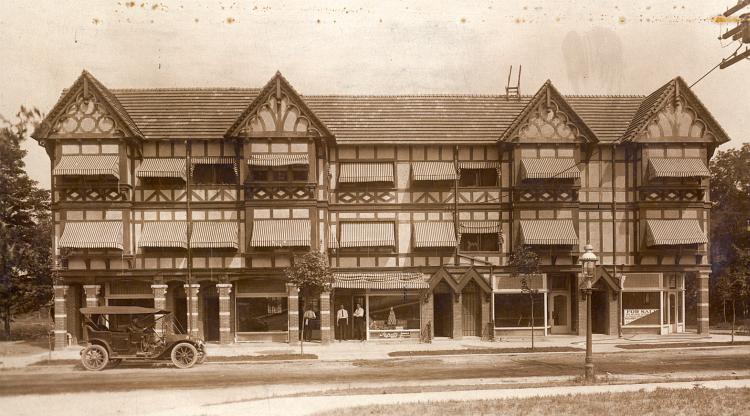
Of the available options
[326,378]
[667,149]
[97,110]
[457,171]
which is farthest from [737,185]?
[97,110]

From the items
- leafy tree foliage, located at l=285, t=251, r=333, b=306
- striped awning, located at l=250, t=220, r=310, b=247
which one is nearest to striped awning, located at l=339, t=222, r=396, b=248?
striped awning, located at l=250, t=220, r=310, b=247

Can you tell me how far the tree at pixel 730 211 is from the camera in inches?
1539

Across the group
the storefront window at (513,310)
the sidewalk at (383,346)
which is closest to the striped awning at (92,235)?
the sidewalk at (383,346)

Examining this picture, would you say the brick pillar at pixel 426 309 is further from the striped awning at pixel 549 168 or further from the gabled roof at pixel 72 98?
the gabled roof at pixel 72 98

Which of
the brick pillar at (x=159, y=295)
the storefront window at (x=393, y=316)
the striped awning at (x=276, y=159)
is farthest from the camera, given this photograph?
the storefront window at (x=393, y=316)

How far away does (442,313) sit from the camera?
32719 millimetres

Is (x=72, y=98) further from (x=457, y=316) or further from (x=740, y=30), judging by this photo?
(x=740, y=30)

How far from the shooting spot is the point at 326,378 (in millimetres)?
20984

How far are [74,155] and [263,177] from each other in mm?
8764

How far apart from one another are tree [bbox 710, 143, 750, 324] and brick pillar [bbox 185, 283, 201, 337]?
99.7 feet

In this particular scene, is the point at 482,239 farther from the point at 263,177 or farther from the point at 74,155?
the point at 74,155

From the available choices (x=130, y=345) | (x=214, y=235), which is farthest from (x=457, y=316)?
(x=130, y=345)

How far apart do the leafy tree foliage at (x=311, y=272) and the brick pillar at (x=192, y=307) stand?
4.90 metres

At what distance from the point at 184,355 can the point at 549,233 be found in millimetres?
17883
